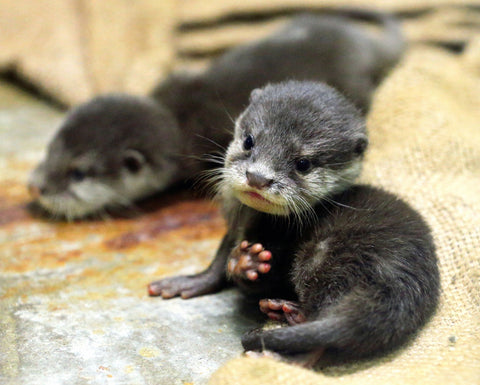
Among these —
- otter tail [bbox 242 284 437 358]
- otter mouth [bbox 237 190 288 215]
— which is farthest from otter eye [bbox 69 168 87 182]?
otter tail [bbox 242 284 437 358]

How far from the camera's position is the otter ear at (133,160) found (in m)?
3.51

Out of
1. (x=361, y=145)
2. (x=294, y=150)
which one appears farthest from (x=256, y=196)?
(x=361, y=145)

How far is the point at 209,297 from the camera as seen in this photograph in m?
2.42

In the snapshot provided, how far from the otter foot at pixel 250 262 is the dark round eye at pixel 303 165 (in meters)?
0.35

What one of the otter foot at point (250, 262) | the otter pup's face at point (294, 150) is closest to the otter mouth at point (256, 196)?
the otter pup's face at point (294, 150)

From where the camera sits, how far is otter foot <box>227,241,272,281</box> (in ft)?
6.88

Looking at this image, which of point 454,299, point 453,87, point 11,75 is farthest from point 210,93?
point 11,75

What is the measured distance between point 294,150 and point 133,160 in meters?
1.53

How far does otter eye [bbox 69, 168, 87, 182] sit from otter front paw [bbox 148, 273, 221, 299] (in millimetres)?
1247

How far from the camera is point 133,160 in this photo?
3.52 m

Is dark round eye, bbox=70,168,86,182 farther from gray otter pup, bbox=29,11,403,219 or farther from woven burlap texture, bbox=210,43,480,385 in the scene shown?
woven burlap texture, bbox=210,43,480,385

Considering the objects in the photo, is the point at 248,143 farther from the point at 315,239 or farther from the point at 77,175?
the point at 77,175

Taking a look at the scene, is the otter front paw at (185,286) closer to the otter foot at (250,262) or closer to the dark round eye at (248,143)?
the otter foot at (250,262)

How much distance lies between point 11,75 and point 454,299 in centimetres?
433
